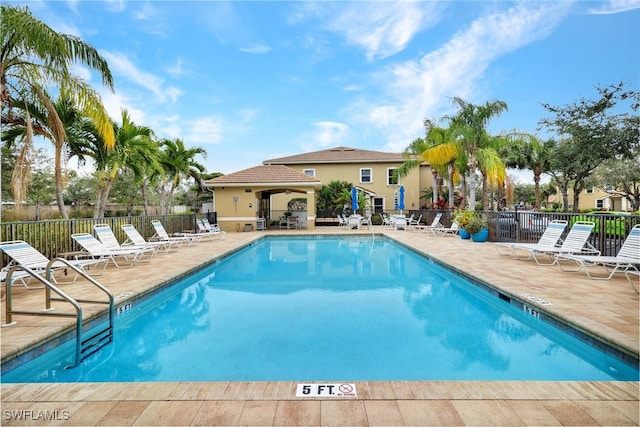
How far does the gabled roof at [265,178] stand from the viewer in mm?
19703

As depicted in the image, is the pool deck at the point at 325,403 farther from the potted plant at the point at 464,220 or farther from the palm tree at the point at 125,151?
the palm tree at the point at 125,151

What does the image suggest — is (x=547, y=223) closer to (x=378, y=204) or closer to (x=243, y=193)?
(x=243, y=193)

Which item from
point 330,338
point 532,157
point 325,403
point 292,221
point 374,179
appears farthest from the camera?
point 374,179

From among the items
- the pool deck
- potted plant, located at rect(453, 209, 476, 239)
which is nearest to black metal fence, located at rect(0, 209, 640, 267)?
potted plant, located at rect(453, 209, 476, 239)

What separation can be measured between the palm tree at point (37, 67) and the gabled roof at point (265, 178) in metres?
10.1

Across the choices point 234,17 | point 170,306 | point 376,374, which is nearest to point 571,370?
point 376,374

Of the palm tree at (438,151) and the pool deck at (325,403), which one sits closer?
the pool deck at (325,403)

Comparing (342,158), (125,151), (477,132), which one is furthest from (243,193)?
(477,132)

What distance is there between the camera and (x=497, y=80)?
16.4 metres

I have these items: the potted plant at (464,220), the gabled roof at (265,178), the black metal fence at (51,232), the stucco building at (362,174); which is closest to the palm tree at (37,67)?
the black metal fence at (51,232)

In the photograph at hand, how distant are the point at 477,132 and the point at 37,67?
1641 cm

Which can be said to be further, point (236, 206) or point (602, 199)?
point (602, 199)

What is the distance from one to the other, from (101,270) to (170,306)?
118 inches

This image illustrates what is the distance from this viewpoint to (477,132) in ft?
54.2
